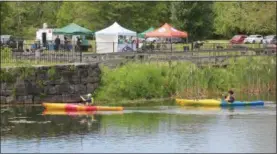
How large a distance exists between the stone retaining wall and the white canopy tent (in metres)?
10.8

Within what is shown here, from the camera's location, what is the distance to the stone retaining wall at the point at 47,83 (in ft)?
142

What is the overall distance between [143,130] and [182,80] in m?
12.2

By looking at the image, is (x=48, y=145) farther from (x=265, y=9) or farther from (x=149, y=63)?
(x=265, y=9)

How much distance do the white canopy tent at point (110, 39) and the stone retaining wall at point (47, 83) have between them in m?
10.8

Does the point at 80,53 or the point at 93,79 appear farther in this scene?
the point at 80,53

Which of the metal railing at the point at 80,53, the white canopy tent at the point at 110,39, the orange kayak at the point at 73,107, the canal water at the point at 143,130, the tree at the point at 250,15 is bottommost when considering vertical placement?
the canal water at the point at 143,130

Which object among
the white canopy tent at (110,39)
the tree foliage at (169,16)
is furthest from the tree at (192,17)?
the white canopy tent at (110,39)

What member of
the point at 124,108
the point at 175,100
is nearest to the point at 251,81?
the point at 175,100

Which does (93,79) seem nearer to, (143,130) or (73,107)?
(73,107)

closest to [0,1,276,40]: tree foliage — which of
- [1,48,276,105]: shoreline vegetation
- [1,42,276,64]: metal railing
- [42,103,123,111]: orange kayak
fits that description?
[1,42,276,64]: metal railing

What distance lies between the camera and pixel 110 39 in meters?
59.2

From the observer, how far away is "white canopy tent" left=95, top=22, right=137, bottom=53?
57281 mm

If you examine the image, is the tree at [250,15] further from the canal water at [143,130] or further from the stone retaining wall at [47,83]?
the stone retaining wall at [47,83]

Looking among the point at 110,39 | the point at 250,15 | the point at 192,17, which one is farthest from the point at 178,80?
the point at 192,17
